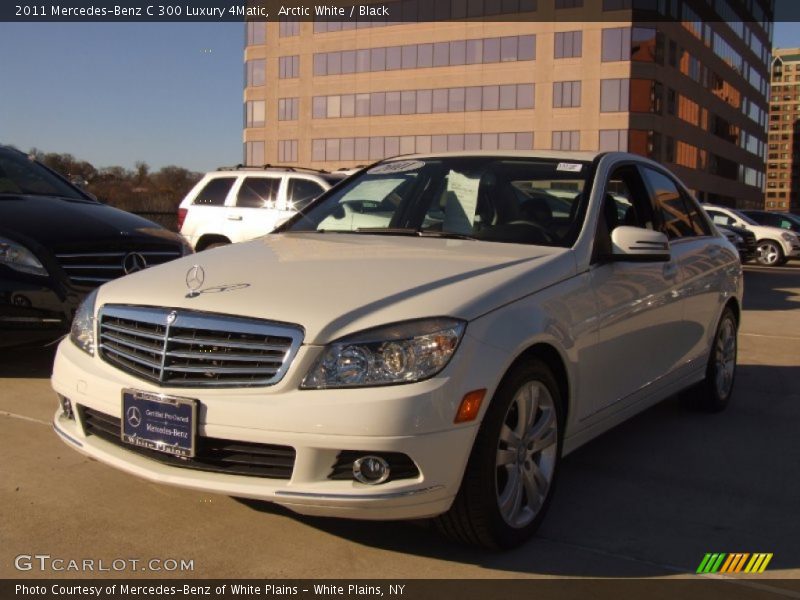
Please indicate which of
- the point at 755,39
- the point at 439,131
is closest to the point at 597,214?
the point at 439,131

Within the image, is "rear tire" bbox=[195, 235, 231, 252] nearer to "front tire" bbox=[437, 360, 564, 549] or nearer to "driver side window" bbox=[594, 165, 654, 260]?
"driver side window" bbox=[594, 165, 654, 260]

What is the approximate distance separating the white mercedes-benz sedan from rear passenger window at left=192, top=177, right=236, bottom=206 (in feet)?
27.8

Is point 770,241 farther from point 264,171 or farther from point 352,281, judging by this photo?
point 352,281

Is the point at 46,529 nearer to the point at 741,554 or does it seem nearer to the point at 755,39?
the point at 741,554

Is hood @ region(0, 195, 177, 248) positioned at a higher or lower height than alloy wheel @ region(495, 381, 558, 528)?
higher

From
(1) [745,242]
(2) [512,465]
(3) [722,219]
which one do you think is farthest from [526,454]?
(3) [722,219]

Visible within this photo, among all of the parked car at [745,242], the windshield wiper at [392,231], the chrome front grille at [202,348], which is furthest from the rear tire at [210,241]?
the parked car at [745,242]

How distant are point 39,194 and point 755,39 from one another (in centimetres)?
9355

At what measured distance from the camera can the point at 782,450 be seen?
496 cm

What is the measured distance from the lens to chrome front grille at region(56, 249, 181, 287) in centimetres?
607

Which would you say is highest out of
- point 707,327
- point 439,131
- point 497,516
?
point 439,131

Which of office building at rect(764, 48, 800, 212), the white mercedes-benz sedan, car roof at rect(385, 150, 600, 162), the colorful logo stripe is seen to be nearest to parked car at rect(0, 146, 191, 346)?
the white mercedes-benz sedan
